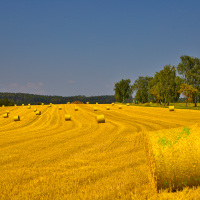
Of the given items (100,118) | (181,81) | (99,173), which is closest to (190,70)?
(181,81)

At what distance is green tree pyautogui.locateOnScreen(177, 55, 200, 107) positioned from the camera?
215 feet

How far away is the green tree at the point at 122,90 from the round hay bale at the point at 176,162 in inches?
3933

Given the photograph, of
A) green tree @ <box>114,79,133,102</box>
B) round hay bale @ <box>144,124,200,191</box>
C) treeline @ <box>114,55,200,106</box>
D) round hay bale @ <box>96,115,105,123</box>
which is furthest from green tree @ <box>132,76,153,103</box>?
round hay bale @ <box>144,124,200,191</box>

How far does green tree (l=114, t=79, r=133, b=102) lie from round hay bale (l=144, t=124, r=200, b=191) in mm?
99892

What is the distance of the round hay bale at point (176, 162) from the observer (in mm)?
5730

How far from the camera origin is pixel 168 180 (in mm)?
5777

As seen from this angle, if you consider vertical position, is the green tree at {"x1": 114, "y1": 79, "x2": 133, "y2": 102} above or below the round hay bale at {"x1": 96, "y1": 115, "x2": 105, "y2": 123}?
above

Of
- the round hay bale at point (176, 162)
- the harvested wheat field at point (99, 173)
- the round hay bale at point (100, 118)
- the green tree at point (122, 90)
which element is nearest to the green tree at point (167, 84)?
the green tree at point (122, 90)

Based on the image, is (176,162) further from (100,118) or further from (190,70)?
(190,70)

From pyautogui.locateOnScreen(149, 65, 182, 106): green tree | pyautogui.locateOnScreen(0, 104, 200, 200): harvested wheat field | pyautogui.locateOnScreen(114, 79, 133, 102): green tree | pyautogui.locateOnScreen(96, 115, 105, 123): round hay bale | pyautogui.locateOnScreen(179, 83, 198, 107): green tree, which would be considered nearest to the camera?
pyautogui.locateOnScreen(0, 104, 200, 200): harvested wheat field

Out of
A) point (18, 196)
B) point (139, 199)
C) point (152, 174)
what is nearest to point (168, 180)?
point (152, 174)

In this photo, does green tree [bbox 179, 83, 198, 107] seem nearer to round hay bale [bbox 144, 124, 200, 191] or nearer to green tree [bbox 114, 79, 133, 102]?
green tree [bbox 114, 79, 133, 102]

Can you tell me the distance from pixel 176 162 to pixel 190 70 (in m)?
66.9

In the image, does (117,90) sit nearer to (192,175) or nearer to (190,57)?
(190,57)
